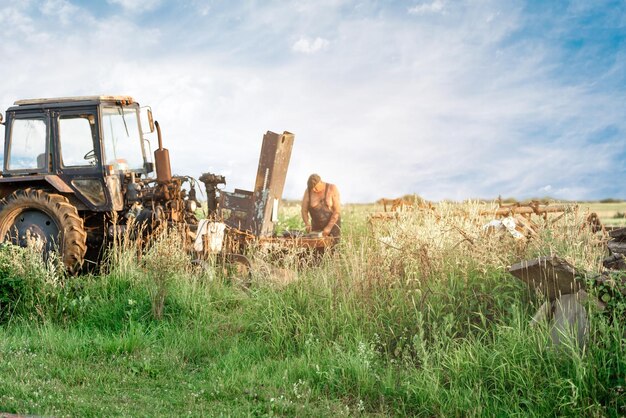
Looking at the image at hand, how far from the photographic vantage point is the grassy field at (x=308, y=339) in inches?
192

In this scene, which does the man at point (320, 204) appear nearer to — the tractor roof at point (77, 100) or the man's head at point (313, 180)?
the man's head at point (313, 180)

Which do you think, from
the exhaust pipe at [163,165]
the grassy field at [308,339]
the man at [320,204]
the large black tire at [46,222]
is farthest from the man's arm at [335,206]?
the large black tire at [46,222]

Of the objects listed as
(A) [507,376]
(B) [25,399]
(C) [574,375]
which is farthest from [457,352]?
(B) [25,399]

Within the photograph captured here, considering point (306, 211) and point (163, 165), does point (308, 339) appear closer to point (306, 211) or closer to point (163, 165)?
point (163, 165)

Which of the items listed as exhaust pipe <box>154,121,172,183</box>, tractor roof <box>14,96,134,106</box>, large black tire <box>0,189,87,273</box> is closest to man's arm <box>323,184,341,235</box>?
exhaust pipe <box>154,121,172,183</box>

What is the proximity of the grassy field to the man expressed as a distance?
2.49 meters

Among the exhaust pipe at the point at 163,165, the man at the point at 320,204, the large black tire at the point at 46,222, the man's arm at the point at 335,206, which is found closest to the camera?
the large black tire at the point at 46,222

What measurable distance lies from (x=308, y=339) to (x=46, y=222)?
531 centimetres

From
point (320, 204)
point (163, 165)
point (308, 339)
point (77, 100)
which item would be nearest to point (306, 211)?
A: point (320, 204)

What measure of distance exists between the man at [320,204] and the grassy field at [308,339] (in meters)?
2.49

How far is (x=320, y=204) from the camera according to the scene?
10.7m

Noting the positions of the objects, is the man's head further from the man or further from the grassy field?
the grassy field

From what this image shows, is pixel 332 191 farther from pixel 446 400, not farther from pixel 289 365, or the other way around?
pixel 446 400

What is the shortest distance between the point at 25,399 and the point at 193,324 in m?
2.02
